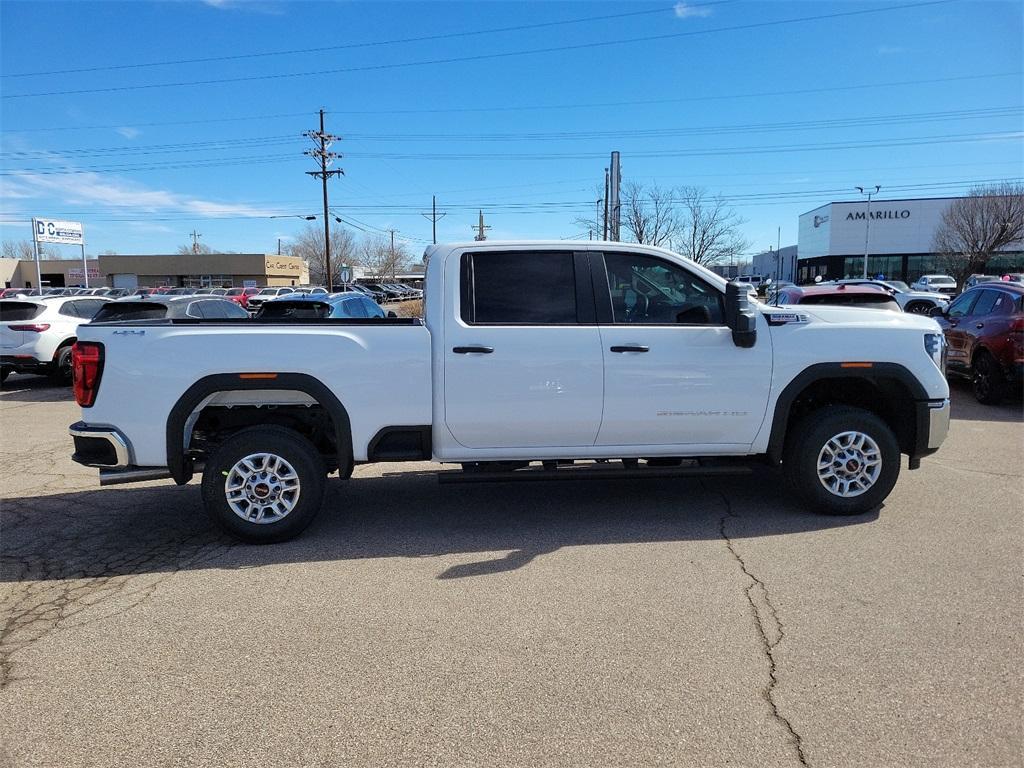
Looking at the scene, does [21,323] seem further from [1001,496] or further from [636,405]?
[1001,496]

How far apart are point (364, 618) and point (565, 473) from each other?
1861 millimetres

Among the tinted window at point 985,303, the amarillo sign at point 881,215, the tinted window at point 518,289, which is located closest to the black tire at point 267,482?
the tinted window at point 518,289

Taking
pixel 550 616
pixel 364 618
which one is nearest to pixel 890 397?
pixel 550 616

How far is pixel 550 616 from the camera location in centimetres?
373

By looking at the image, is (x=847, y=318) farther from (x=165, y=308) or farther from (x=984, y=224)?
(x=984, y=224)

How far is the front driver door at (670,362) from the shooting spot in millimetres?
4906

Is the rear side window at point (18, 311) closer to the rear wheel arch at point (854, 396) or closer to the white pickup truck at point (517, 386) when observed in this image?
the white pickup truck at point (517, 386)

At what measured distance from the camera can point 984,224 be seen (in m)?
45.7

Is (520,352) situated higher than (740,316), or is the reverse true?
(740,316)

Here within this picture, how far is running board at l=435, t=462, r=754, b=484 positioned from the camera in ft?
16.3

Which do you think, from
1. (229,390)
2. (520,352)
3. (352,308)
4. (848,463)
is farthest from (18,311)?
(848,463)

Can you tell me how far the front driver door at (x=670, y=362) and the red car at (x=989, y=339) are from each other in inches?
269

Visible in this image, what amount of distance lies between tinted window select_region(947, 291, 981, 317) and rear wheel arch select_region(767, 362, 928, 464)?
7066 millimetres

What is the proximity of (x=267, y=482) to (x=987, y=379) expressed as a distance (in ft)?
33.5
